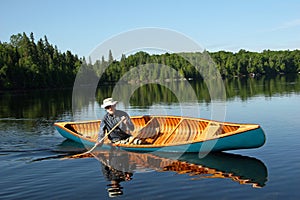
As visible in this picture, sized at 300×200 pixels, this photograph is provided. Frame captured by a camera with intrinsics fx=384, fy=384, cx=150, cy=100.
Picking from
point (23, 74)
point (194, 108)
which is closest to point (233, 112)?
point (194, 108)

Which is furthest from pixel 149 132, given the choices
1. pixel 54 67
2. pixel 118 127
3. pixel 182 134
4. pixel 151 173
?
pixel 54 67

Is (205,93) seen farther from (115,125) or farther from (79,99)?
(115,125)

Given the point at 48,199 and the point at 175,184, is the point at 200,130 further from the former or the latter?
the point at 48,199

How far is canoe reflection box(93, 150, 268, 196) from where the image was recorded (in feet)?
42.0

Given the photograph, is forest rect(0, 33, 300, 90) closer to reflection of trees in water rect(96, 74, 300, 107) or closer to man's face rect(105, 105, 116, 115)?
reflection of trees in water rect(96, 74, 300, 107)

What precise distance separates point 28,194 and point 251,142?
806cm

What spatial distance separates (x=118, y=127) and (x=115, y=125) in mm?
360

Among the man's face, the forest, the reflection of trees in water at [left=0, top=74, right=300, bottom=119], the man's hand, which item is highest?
the forest

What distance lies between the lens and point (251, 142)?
47.1 ft

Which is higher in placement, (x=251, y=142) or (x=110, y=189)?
(x=251, y=142)

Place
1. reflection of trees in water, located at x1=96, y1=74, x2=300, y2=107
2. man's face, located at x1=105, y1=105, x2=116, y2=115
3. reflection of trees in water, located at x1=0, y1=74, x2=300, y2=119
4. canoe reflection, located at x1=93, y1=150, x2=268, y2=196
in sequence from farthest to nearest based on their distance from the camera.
Answer: reflection of trees in water, located at x1=96, y1=74, x2=300, y2=107 < reflection of trees in water, located at x1=0, y1=74, x2=300, y2=119 < man's face, located at x1=105, y1=105, x2=116, y2=115 < canoe reflection, located at x1=93, y1=150, x2=268, y2=196

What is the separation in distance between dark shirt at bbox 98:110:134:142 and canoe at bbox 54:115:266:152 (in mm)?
466

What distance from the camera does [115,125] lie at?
53.2 ft

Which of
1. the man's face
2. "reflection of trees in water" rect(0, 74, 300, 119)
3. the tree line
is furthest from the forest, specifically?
the man's face
